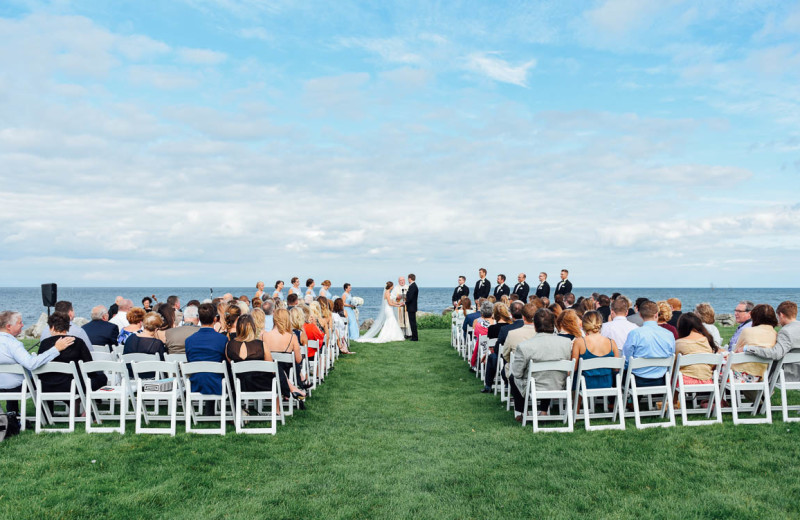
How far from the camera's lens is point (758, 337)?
6.73m

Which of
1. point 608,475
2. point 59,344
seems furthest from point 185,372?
point 608,475

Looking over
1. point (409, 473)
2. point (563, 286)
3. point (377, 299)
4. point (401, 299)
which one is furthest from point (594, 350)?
point (377, 299)

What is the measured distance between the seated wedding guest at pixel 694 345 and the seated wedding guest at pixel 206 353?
5623mm

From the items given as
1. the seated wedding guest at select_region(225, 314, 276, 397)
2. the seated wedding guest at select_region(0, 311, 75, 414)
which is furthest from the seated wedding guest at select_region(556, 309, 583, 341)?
the seated wedding guest at select_region(0, 311, 75, 414)

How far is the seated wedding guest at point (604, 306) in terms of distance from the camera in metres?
10.7

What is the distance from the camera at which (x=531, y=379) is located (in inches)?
262

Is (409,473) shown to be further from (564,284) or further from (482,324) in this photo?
(564,284)

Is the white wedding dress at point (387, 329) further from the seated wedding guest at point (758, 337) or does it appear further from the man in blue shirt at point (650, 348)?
the seated wedding guest at point (758, 337)

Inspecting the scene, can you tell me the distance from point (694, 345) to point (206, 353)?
20.0 ft

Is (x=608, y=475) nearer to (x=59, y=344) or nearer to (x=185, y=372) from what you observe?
(x=185, y=372)

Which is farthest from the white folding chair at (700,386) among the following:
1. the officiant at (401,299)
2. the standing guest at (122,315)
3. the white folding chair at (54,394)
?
the officiant at (401,299)

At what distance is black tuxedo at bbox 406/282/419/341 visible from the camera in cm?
1745

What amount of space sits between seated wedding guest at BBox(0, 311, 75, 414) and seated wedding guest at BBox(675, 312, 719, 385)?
7373 mm

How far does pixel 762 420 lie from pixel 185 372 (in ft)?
22.1
